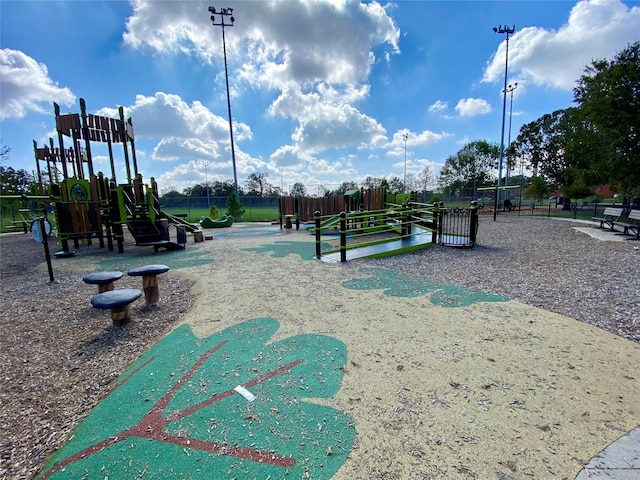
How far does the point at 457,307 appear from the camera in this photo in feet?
13.8

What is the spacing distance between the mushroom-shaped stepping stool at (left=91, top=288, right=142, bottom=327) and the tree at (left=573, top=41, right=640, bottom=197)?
19923 mm

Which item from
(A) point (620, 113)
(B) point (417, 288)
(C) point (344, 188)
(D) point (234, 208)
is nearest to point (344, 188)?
(C) point (344, 188)

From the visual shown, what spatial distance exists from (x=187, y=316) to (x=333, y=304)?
2.13 meters

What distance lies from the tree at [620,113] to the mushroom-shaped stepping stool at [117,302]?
65.4ft

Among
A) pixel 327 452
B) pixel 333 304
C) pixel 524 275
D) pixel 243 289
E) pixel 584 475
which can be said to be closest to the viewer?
pixel 584 475

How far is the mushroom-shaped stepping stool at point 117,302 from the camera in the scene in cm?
362

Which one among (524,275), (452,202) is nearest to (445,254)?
(524,275)

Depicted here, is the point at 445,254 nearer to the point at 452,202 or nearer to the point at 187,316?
the point at 187,316

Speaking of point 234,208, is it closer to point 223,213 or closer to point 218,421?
point 223,213

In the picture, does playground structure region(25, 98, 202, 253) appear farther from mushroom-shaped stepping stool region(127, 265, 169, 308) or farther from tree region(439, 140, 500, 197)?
tree region(439, 140, 500, 197)

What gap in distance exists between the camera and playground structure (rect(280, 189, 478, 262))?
804 cm

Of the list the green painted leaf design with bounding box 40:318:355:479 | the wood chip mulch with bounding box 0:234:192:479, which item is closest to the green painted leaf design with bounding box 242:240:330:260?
the wood chip mulch with bounding box 0:234:192:479

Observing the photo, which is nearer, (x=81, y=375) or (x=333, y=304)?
(x=81, y=375)

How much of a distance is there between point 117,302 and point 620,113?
66.5 ft
